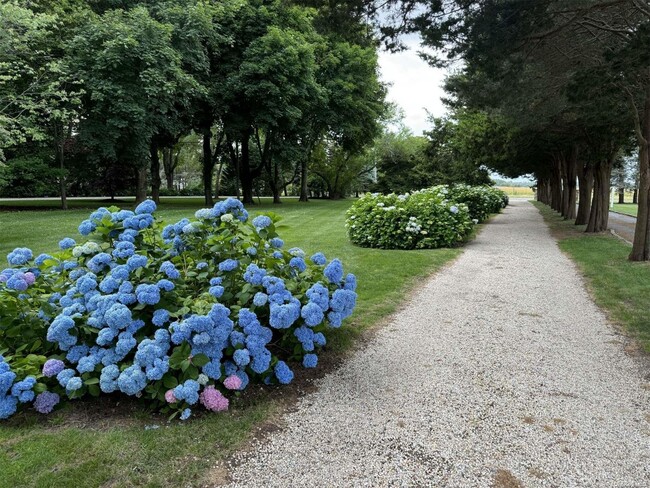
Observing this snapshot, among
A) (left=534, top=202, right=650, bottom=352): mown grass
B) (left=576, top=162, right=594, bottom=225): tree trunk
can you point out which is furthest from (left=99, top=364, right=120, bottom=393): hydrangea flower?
(left=576, top=162, right=594, bottom=225): tree trunk

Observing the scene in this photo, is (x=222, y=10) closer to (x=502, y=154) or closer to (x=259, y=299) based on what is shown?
(x=502, y=154)

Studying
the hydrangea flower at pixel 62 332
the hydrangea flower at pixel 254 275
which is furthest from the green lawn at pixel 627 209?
the hydrangea flower at pixel 62 332

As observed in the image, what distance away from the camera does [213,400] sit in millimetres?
2869

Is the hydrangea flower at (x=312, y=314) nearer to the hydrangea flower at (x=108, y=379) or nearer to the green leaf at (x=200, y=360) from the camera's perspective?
A: the green leaf at (x=200, y=360)

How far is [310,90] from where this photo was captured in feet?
72.6

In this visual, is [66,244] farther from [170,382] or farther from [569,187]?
[569,187]

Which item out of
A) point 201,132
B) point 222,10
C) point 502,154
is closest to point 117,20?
point 222,10

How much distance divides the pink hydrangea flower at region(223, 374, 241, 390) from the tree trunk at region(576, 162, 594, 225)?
53.3 ft

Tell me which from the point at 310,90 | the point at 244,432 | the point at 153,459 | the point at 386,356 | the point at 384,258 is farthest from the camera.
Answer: the point at 310,90

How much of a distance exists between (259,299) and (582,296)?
5.20 m

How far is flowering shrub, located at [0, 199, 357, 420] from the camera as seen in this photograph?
2791mm

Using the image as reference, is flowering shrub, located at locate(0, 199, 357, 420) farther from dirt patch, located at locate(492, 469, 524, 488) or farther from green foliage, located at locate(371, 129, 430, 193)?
green foliage, located at locate(371, 129, 430, 193)

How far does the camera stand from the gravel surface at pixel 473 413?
2.40 meters

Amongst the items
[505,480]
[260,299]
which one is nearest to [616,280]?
[505,480]
